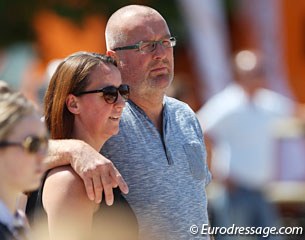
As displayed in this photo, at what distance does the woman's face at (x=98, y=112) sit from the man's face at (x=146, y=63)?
0.35 meters

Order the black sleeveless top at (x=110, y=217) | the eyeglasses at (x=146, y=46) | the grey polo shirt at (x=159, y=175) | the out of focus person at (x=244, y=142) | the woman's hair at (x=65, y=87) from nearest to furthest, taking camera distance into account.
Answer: the black sleeveless top at (x=110, y=217), the woman's hair at (x=65, y=87), the grey polo shirt at (x=159, y=175), the eyeglasses at (x=146, y=46), the out of focus person at (x=244, y=142)

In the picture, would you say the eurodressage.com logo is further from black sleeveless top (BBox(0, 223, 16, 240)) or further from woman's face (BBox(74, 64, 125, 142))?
black sleeveless top (BBox(0, 223, 16, 240))

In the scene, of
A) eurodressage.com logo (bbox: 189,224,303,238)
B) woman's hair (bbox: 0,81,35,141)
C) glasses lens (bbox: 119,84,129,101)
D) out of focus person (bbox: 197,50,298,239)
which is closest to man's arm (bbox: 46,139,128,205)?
glasses lens (bbox: 119,84,129,101)

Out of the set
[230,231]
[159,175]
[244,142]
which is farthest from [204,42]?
[159,175]

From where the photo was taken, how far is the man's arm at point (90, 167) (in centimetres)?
343

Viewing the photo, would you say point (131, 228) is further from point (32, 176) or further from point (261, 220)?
point (261, 220)

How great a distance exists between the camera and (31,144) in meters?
2.80

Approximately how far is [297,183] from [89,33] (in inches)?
163

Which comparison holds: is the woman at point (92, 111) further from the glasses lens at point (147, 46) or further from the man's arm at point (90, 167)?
the glasses lens at point (147, 46)

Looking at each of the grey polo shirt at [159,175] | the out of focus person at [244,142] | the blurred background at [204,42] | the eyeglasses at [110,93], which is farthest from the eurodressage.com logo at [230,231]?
the blurred background at [204,42]

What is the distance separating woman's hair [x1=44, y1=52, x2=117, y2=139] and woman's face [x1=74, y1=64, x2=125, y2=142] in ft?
0.08

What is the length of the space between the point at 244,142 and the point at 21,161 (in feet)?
18.8

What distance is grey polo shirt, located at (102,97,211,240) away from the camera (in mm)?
3816

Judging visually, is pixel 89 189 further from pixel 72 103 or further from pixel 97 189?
pixel 72 103
